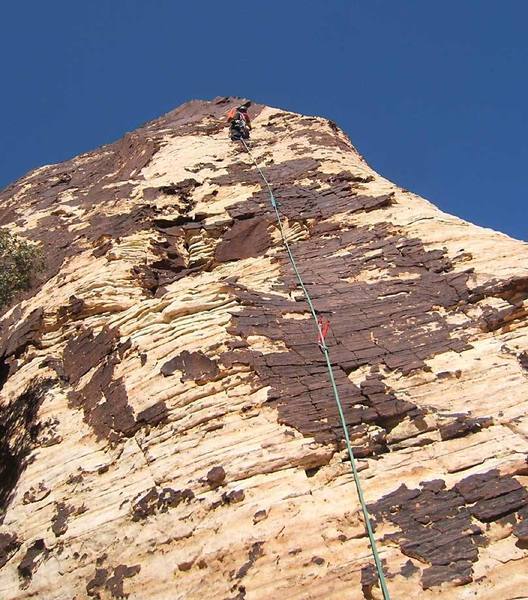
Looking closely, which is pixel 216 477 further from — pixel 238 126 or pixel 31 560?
pixel 238 126

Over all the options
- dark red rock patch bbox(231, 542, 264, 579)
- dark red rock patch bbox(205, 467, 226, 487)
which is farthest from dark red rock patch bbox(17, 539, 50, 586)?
dark red rock patch bbox(231, 542, 264, 579)

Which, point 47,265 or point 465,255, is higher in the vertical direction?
point 47,265

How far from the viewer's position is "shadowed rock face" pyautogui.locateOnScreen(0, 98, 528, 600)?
6.49 m

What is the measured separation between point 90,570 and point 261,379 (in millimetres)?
3440

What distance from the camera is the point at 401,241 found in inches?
490

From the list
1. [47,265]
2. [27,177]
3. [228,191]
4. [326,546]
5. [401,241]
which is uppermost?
[27,177]

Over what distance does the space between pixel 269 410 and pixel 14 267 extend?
9164 mm

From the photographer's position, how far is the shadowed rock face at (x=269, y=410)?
21.3 feet

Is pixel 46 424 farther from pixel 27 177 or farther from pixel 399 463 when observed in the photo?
pixel 27 177

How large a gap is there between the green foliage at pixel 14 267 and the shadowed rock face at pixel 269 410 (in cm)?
51

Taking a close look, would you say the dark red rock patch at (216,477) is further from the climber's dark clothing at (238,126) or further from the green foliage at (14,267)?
the climber's dark clothing at (238,126)

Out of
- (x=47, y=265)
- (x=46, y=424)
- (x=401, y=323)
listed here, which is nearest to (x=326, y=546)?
(x=401, y=323)

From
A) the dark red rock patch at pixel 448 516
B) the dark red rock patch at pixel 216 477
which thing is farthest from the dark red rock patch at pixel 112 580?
the dark red rock patch at pixel 448 516

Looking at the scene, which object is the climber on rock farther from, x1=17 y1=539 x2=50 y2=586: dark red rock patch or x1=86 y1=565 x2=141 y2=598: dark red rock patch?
x1=86 y1=565 x2=141 y2=598: dark red rock patch
